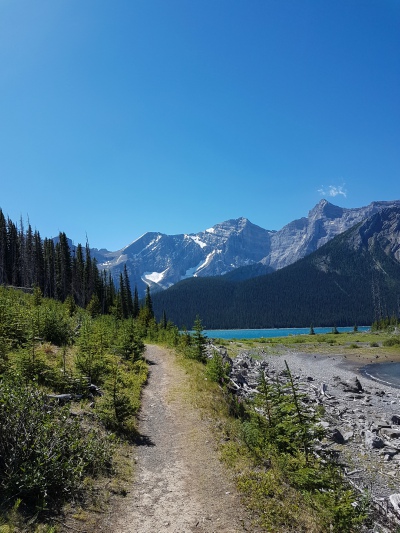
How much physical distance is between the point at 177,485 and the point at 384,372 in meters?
45.9

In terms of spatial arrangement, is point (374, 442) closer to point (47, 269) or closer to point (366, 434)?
point (366, 434)

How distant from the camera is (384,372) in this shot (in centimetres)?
4553

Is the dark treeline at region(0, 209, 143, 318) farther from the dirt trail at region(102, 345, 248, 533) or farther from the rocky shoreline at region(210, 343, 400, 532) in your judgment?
the dirt trail at region(102, 345, 248, 533)

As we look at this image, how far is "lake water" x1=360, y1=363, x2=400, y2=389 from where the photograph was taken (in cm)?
3905

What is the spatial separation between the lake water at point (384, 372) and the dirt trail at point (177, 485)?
32142 millimetres

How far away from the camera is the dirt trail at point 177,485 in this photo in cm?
711

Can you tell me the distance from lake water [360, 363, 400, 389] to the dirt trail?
105ft

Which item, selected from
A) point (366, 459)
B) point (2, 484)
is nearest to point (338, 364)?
point (366, 459)

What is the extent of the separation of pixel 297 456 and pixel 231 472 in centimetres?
281

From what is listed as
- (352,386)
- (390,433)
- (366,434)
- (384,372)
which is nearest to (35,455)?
(366,434)

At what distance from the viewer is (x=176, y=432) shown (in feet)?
42.1

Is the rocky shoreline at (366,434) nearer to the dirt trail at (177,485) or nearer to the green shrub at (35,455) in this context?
the dirt trail at (177,485)

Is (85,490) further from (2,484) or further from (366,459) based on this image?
(366,459)

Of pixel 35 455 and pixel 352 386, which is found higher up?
pixel 35 455
